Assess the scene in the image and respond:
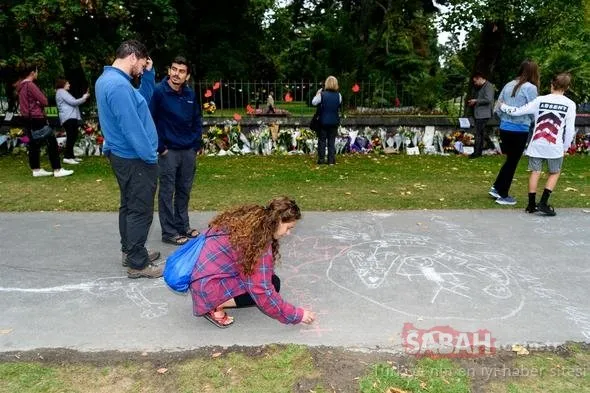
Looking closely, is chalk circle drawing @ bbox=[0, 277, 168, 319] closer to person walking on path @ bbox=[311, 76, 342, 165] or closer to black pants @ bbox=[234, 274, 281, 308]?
black pants @ bbox=[234, 274, 281, 308]

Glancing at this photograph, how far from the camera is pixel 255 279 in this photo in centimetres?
314

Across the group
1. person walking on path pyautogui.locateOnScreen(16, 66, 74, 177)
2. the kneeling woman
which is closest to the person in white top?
the kneeling woman

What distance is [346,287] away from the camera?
405 centimetres

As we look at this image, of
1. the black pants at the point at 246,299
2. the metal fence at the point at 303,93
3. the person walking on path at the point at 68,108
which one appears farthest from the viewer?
the metal fence at the point at 303,93

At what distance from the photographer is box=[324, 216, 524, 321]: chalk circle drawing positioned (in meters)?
3.70

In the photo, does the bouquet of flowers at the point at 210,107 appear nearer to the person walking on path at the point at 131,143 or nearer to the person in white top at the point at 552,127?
the person in white top at the point at 552,127

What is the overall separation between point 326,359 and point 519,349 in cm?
116

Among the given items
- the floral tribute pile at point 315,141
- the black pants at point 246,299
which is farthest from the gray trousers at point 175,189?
the floral tribute pile at point 315,141

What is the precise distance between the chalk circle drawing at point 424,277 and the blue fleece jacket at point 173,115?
179cm

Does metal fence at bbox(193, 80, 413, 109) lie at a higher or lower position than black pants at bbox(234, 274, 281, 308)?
higher

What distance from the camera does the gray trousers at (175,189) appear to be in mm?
4945

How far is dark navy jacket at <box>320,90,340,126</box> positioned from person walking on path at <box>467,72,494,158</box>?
2830 mm

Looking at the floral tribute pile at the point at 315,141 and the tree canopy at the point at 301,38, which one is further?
the floral tribute pile at the point at 315,141

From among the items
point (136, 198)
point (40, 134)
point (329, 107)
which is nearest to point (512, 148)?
point (329, 107)
